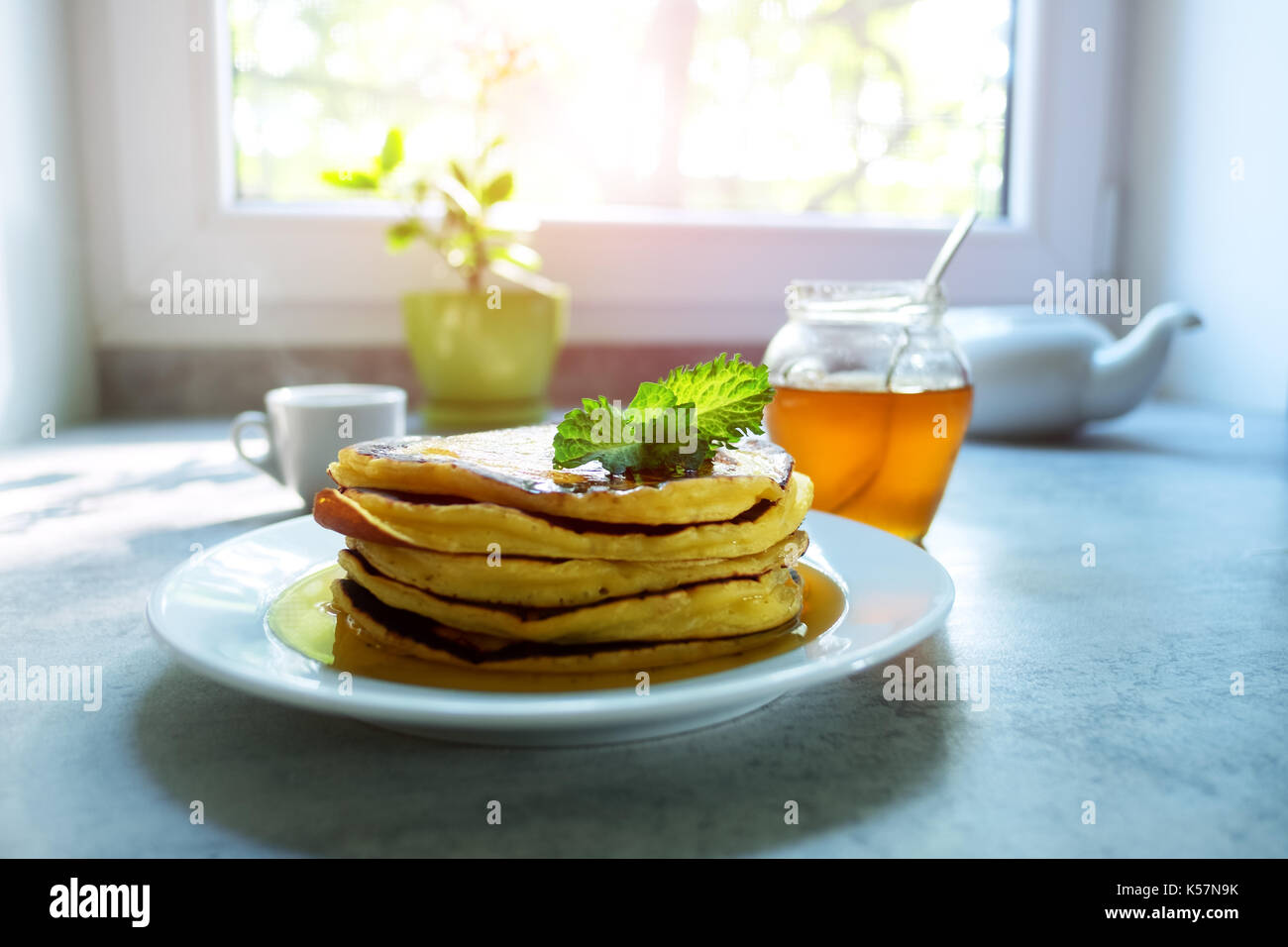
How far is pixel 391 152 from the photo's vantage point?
61.4 inches

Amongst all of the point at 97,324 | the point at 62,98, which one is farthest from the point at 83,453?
the point at 62,98

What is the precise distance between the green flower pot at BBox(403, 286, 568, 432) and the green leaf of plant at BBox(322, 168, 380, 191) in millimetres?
195

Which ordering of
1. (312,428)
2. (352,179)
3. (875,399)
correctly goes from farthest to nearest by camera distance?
(352,179)
(312,428)
(875,399)

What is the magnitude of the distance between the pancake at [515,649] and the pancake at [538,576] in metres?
0.02

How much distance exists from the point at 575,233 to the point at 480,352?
400 millimetres

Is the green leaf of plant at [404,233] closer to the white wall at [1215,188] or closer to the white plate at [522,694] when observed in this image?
the white plate at [522,694]

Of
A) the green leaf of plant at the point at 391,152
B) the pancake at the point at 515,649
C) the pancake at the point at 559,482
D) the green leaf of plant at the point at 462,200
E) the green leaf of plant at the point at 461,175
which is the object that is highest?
the green leaf of plant at the point at 391,152

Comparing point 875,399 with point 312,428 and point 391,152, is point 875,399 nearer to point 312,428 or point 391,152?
point 312,428

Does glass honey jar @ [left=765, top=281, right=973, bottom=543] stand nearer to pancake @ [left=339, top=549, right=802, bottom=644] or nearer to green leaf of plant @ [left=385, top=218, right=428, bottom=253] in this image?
pancake @ [left=339, top=549, right=802, bottom=644]

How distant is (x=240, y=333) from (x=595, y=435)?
140 centimetres

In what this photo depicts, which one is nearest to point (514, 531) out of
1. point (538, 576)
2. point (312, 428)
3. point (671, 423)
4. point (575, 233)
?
point (538, 576)

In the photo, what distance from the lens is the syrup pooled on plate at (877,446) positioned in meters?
0.92

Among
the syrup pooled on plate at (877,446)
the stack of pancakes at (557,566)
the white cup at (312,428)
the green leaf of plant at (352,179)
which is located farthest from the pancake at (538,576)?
the green leaf of plant at (352,179)
